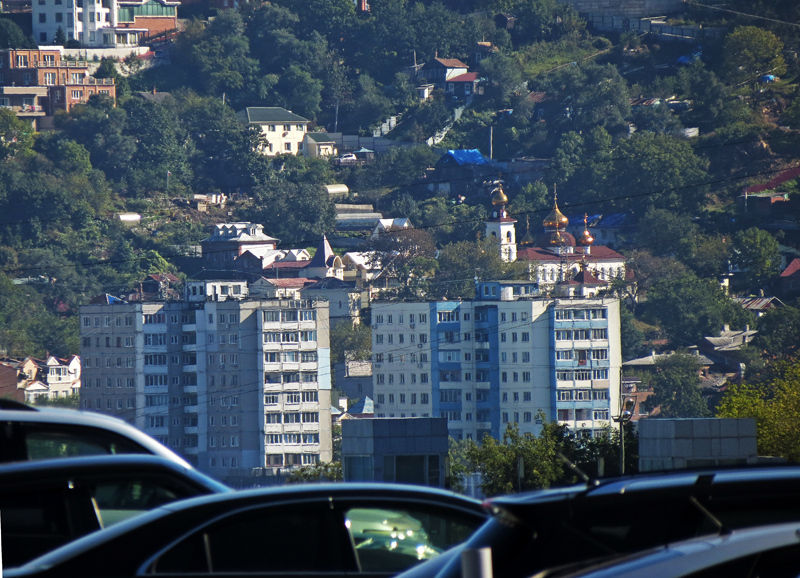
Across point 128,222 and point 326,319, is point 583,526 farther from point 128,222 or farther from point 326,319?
point 128,222

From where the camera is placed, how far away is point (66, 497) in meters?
2.81

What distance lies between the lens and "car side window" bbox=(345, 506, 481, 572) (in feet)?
8.75

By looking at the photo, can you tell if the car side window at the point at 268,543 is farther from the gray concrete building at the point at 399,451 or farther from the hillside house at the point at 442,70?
the hillside house at the point at 442,70

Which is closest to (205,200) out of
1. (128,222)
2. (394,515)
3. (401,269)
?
(128,222)

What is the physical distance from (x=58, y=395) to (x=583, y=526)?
4799 centimetres

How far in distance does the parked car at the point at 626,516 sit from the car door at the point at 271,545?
2.29ft

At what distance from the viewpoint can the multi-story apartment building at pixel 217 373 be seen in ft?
145

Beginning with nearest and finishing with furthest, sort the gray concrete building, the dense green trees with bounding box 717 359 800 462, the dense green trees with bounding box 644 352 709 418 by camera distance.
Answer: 1. the gray concrete building
2. the dense green trees with bounding box 717 359 800 462
3. the dense green trees with bounding box 644 352 709 418

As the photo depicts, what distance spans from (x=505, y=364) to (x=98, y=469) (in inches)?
1677

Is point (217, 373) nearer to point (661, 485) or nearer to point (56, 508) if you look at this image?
point (56, 508)

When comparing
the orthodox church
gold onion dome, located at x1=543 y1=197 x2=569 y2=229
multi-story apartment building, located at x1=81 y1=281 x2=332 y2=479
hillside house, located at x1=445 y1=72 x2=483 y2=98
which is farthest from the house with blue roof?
multi-story apartment building, located at x1=81 y1=281 x2=332 y2=479

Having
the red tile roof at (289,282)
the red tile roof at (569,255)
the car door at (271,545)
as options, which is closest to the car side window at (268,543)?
the car door at (271,545)

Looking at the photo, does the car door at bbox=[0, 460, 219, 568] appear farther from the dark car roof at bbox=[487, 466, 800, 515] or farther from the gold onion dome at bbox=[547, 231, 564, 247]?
the gold onion dome at bbox=[547, 231, 564, 247]

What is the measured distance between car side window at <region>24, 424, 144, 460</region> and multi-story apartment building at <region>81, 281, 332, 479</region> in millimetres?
40714
